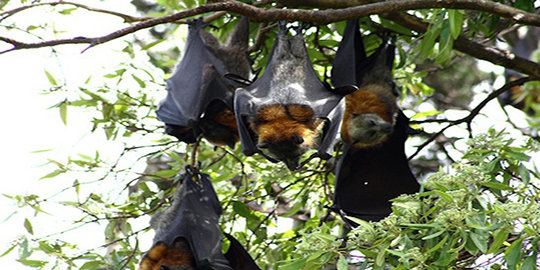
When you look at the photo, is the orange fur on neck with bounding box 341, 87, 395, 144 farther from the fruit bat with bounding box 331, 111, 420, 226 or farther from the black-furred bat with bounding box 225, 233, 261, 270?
the black-furred bat with bounding box 225, 233, 261, 270

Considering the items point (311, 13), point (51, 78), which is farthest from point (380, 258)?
point (51, 78)

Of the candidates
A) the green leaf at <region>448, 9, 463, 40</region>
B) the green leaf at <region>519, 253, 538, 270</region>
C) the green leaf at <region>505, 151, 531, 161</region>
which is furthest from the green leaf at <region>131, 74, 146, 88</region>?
the green leaf at <region>519, 253, 538, 270</region>

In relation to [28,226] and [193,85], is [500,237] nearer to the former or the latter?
[193,85]

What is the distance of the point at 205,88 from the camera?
5715mm

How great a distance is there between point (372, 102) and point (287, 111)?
108 cm

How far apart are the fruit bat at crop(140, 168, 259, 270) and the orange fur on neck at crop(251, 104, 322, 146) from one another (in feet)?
2.71

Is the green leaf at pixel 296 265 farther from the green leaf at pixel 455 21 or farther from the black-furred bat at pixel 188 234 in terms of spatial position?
the black-furred bat at pixel 188 234

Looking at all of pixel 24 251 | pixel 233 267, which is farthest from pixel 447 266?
pixel 24 251

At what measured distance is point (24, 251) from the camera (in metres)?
5.00

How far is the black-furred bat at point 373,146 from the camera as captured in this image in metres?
5.82

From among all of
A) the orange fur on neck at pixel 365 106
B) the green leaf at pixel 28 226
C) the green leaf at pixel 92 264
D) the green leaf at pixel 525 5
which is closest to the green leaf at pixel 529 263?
the green leaf at pixel 525 5

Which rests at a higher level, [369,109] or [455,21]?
[455,21]

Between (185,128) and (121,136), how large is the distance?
0.70 meters

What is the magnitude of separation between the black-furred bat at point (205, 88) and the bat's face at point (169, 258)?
812 millimetres
